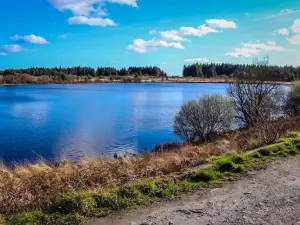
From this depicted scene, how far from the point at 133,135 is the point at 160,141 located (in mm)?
2675

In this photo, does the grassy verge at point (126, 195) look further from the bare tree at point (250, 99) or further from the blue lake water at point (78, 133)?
the bare tree at point (250, 99)

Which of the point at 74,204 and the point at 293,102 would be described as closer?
the point at 74,204

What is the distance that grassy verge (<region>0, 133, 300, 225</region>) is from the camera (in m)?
5.43

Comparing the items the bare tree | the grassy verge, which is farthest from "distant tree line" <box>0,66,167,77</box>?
the grassy verge

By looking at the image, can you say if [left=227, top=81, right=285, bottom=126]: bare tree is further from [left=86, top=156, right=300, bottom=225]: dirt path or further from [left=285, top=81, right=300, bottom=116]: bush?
[left=86, top=156, right=300, bottom=225]: dirt path

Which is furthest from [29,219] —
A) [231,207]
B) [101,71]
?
[101,71]

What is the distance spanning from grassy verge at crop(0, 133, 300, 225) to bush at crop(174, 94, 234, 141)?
1592cm

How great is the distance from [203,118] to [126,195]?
62.8 ft

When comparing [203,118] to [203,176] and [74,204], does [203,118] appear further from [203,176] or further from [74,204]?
[74,204]

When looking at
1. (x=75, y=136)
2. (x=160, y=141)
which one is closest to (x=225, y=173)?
(x=160, y=141)

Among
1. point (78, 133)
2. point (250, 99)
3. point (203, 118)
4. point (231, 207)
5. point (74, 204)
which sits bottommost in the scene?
point (78, 133)

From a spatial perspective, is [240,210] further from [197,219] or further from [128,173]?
[128,173]

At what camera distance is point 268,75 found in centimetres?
2834

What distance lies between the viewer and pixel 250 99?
27.8m
